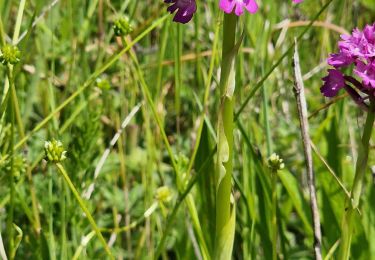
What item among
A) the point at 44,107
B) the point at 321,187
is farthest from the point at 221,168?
the point at 44,107

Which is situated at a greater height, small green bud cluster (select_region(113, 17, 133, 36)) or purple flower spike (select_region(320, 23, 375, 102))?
small green bud cluster (select_region(113, 17, 133, 36))

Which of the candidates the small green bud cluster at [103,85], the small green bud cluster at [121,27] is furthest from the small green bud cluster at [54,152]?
the small green bud cluster at [103,85]

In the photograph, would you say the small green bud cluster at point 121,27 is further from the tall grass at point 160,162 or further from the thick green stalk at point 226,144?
the thick green stalk at point 226,144

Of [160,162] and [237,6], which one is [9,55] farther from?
[160,162]

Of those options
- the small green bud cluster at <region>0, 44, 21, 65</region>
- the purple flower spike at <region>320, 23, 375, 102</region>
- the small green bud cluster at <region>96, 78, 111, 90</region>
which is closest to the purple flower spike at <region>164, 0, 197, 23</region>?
the purple flower spike at <region>320, 23, 375, 102</region>

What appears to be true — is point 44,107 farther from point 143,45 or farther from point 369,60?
point 369,60

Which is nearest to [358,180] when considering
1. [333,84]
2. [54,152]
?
[333,84]

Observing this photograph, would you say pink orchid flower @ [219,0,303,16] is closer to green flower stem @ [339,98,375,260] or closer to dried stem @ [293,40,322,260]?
green flower stem @ [339,98,375,260]
